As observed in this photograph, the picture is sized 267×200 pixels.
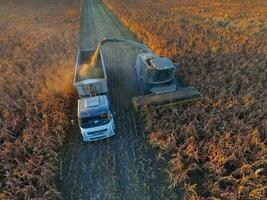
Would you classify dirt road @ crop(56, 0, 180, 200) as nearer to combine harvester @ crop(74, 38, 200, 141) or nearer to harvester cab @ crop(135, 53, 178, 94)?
combine harvester @ crop(74, 38, 200, 141)

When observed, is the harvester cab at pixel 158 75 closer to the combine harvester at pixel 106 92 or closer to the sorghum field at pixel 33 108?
the combine harvester at pixel 106 92

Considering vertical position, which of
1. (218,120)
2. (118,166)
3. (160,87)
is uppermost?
(160,87)

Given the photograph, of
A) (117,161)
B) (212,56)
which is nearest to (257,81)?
(212,56)

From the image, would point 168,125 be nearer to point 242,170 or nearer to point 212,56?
point 242,170

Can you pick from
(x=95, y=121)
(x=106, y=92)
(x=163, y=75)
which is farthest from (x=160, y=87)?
(x=95, y=121)

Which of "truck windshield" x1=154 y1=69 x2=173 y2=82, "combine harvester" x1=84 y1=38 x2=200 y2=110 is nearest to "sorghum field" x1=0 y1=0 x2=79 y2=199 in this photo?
"combine harvester" x1=84 y1=38 x2=200 y2=110

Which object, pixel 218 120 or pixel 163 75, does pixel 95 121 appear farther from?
pixel 218 120
